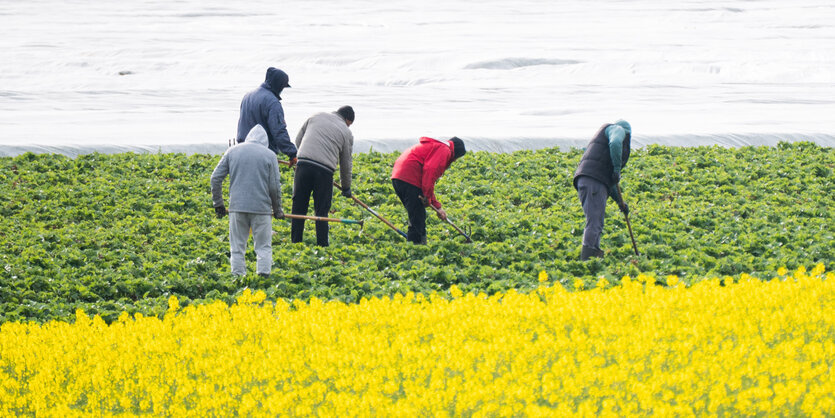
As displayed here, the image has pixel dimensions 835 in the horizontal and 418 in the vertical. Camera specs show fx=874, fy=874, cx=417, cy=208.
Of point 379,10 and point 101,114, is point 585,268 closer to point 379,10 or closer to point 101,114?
point 101,114

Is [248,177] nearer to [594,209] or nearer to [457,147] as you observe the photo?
[457,147]

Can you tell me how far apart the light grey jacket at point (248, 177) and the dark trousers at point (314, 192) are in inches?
40.2

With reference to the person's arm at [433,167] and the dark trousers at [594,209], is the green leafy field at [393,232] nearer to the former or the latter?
the dark trousers at [594,209]

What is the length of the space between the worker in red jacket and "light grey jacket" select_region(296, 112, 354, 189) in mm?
552

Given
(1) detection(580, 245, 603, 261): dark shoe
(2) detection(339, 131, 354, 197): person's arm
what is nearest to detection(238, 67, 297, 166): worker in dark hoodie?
(2) detection(339, 131, 354, 197): person's arm

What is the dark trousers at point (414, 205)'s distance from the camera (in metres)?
9.16

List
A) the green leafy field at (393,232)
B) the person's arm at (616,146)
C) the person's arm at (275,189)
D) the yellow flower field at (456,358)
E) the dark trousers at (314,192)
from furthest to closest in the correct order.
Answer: the dark trousers at (314,192), the person's arm at (616,146), the person's arm at (275,189), the green leafy field at (393,232), the yellow flower field at (456,358)

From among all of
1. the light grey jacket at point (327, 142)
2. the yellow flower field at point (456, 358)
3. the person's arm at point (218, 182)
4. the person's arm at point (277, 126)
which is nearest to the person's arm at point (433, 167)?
the light grey jacket at point (327, 142)

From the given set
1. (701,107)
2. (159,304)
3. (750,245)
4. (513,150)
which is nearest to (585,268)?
(750,245)

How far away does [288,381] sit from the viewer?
527 cm

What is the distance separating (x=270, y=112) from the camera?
30.7 feet

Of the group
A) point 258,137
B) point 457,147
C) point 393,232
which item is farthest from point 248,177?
point 393,232

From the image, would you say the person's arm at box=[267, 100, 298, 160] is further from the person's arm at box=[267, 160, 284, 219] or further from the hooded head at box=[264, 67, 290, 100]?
the person's arm at box=[267, 160, 284, 219]

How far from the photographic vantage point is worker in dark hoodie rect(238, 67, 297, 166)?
9305mm
